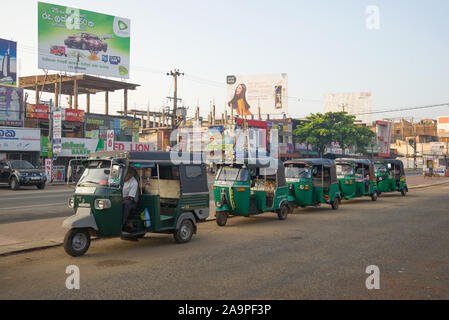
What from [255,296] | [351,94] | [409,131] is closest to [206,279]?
[255,296]

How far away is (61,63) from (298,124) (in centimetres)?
3188

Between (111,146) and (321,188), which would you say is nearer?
(321,188)

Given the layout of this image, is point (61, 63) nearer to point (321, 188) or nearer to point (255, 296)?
point (321, 188)

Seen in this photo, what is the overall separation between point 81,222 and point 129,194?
125cm

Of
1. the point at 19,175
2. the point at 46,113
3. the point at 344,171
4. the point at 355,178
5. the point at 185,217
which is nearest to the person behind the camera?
the point at 185,217

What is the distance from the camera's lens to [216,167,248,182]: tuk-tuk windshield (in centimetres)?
1302

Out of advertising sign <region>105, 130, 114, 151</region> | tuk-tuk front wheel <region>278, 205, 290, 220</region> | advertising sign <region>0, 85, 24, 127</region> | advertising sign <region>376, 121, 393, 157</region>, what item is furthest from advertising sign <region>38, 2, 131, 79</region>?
advertising sign <region>376, 121, 393, 157</region>

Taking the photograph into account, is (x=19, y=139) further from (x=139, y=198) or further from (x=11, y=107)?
(x=139, y=198)

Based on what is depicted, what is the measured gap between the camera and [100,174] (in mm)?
8969

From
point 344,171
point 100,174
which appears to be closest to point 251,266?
point 100,174

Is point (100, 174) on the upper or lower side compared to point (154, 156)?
lower

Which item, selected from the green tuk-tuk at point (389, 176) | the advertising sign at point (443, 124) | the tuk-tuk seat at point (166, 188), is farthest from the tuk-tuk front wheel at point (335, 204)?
the advertising sign at point (443, 124)

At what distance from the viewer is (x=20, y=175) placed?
25219mm

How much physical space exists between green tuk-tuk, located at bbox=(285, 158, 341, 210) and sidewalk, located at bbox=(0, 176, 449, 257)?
29.1 ft
